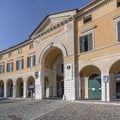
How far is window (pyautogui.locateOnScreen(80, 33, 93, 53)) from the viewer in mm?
24656

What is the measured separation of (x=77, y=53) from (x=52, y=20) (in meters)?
6.84

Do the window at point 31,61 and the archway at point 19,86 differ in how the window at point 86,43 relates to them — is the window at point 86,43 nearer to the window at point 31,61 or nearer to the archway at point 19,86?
the window at point 31,61

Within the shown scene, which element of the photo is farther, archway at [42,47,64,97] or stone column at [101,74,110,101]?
archway at [42,47,64,97]

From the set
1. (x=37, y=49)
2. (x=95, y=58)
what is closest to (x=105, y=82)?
(x=95, y=58)

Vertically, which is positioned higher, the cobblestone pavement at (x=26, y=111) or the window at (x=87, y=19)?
the window at (x=87, y=19)

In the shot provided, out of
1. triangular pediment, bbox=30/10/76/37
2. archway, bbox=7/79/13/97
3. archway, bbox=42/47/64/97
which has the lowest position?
archway, bbox=7/79/13/97

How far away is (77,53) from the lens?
86.8ft

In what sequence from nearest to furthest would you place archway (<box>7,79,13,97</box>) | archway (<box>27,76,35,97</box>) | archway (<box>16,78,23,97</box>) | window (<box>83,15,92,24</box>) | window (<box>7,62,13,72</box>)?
window (<box>83,15,92,24</box>) → archway (<box>27,76,35,97</box>) → archway (<box>16,78,23,97</box>) → window (<box>7,62,13,72</box>) → archway (<box>7,79,13,97</box>)

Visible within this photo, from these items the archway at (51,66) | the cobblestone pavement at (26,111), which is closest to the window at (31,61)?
the archway at (51,66)

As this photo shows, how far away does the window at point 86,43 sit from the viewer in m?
24.7

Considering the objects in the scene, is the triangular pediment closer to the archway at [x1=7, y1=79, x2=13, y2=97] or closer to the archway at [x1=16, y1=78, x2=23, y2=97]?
the archway at [x1=16, y1=78, x2=23, y2=97]

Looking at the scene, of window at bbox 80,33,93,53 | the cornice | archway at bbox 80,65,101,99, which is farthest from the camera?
archway at bbox 80,65,101,99

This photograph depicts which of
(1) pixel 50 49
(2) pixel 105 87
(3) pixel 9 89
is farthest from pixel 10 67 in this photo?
(2) pixel 105 87

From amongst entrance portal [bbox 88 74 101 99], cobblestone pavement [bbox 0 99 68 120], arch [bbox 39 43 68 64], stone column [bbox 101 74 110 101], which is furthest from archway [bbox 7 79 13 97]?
stone column [bbox 101 74 110 101]
